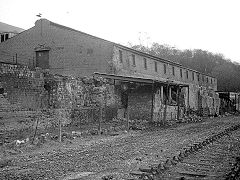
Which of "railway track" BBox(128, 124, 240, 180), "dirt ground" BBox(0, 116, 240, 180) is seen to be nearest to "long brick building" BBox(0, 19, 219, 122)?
"dirt ground" BBox(0, 116, 240, 180)

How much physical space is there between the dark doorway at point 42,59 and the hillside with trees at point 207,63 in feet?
140

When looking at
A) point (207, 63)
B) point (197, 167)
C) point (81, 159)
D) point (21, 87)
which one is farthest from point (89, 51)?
point (207, 63)

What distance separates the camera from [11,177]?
689 centimetres

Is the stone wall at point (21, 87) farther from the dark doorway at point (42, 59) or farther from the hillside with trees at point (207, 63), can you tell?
the hillside with trees at point (207, 63)

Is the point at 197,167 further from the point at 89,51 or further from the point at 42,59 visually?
the point at 42,59

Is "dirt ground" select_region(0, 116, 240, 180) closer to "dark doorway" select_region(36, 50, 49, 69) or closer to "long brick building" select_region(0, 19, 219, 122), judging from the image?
"long brick building" select_region(0, 19, 219, 122)

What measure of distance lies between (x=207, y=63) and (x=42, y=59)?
59.1m

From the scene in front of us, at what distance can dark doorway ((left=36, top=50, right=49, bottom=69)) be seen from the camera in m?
30.0

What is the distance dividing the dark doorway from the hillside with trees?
42.7m

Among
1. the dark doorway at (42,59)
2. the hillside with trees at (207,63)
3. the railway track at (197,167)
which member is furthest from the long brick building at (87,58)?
the hillside with trees at (207,63)

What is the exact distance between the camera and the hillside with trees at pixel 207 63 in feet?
242

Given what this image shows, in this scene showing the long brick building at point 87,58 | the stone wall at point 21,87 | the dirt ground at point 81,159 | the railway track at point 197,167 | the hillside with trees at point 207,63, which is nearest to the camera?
the railway track at point 197,167

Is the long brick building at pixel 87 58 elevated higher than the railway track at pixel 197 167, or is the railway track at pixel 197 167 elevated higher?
the long brick building at pixel 87 58

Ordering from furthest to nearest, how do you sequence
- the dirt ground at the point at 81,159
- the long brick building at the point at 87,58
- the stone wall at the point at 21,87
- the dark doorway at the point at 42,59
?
the dark doorway at the point at 42,59
the long brick building at the point at 87,58
the stone wall at the point at 21,87
the dirt ground at the point at 81,159
